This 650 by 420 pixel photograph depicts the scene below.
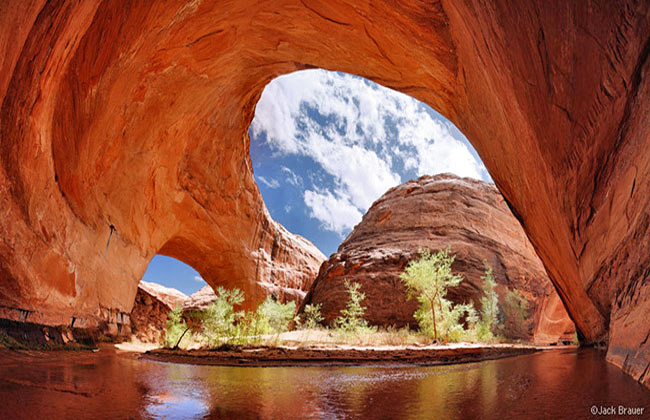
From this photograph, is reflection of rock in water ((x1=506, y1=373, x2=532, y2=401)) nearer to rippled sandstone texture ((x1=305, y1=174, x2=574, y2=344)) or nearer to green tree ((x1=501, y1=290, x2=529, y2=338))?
rippled sandstone texture ((x1=305, y1=174, x2=574, y2=344))

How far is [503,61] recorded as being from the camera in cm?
414

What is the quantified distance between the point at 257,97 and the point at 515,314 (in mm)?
12669

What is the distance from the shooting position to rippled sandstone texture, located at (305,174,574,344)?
567 inches

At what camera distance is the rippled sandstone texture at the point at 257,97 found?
9.85ft

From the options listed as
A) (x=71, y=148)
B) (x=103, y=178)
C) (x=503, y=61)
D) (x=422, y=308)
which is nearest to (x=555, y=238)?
(x=503, y=61)

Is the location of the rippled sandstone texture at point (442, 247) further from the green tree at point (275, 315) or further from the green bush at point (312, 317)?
the green tree at point (275, 315)

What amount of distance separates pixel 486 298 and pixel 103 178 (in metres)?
12.8

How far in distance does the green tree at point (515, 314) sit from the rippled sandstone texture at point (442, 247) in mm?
183

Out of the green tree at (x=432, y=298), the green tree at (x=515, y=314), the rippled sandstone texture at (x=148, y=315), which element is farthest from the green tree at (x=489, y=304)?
the rippled sandstone texture at (x=148, y=315)

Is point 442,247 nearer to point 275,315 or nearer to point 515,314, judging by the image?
point 515,314

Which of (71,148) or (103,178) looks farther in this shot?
(103,178)

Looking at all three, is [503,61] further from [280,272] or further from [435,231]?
[280,272]

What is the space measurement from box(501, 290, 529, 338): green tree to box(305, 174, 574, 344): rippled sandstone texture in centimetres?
18

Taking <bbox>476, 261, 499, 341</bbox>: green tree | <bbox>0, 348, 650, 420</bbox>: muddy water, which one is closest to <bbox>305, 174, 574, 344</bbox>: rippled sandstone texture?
<bbox>476, 261, 499, 341</bbox>: green tree
